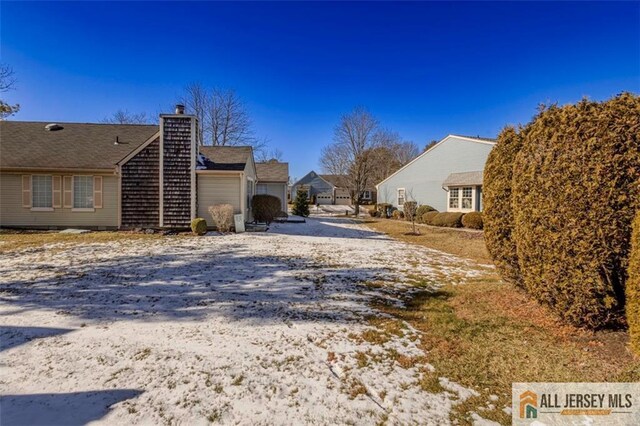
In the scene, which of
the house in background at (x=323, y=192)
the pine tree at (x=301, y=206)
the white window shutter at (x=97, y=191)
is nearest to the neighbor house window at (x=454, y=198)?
the pine tree at (x=301, y=206)

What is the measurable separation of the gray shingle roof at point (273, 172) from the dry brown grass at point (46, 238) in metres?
11.7

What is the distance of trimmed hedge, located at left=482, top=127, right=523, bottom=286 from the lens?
453cm

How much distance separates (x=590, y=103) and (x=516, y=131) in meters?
1.39

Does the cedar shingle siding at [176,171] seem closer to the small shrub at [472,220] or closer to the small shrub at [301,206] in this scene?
the small shrub at [301,206]

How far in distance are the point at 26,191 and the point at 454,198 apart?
2300 cm

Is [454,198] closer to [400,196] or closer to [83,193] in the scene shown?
[400,196]

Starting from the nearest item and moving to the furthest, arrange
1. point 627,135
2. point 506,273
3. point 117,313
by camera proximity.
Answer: point 627,135 < point 117,313 < point 506,273

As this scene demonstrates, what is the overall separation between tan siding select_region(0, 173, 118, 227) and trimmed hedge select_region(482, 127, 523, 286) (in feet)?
46.9

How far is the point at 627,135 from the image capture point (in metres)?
3.04

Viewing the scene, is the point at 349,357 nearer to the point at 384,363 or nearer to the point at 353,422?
the point at 384,363

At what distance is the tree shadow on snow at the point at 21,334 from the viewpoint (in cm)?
335

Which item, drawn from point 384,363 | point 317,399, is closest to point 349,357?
point 384,363

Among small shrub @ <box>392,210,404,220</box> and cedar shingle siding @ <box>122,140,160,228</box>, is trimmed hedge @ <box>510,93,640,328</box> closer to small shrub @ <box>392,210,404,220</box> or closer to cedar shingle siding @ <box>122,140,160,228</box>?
cedar shingle siding @ <box>122,140,160,228</box>

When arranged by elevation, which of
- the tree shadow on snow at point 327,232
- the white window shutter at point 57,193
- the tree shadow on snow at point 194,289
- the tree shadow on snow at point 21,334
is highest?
the white window shutter at point 57,193
